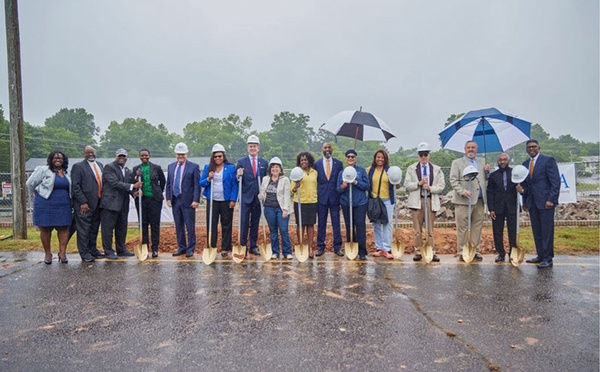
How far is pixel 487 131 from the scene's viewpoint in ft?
22.5

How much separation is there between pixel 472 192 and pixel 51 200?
6.71 meters

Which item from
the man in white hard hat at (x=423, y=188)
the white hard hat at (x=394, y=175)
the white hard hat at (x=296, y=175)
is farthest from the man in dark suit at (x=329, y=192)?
the man in white hard hat at (x=423, y=188)

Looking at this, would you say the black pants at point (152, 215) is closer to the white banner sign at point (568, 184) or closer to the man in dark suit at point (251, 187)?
the man in dark suit at point (251, 187)

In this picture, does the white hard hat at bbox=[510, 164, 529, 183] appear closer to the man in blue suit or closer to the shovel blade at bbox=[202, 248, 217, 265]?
the man in blue suit

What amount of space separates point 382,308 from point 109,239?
192 inches

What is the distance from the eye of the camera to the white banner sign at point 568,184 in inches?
408

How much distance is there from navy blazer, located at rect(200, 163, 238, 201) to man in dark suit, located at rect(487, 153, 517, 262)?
13.9ft

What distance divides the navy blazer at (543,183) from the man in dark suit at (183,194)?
538cm

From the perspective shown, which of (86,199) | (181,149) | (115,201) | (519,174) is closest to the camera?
(519,174)

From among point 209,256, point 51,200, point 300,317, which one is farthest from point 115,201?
point 300,317

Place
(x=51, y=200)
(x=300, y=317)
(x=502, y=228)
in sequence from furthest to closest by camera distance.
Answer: (x=502, y=228) → (x=51, y=200) → (x=300, y=317)

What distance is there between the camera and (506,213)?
6.38 m

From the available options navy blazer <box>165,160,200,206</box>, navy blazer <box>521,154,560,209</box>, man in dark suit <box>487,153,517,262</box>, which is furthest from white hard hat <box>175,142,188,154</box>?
navy blazer <box>521,154,560,209</box>

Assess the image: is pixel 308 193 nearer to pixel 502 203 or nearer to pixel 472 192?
pixel 472 192
